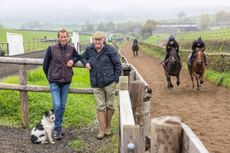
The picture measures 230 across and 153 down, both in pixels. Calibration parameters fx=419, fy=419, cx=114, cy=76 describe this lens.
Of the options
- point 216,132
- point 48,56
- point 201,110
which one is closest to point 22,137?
point 48,56

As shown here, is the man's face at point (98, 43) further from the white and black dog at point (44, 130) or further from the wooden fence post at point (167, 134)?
the wooden fence post at point (167, 134)

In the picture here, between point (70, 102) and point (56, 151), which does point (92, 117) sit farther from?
point (56, 151)

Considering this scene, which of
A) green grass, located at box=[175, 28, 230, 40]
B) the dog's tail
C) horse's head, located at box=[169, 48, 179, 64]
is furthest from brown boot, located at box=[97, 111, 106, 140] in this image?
green grass, located at box=[175, 28, 230, 40]

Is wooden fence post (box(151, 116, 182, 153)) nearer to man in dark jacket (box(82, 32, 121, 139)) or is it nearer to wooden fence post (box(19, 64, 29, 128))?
man in dark jacket (box(82, 32, 121, 139))

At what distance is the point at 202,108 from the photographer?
470 inches

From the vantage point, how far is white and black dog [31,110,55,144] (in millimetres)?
7274

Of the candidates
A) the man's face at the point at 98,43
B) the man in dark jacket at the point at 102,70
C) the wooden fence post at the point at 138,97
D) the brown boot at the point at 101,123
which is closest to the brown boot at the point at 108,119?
the man in dark jacket at the point at 102,70

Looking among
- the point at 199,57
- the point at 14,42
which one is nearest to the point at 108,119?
the point at 199,57

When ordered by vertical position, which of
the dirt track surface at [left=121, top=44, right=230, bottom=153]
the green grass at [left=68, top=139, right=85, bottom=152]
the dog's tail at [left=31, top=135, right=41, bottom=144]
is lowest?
the dirt track surface at [left=121, top=44, right=230, bottom=153]

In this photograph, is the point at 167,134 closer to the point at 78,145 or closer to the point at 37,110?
the point at 78,145

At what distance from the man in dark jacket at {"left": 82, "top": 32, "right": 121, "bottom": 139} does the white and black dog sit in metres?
0.87

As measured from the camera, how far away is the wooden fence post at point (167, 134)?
2.59 m

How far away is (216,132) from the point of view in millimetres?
8930

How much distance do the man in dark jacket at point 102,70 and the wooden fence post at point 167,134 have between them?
176 inches
